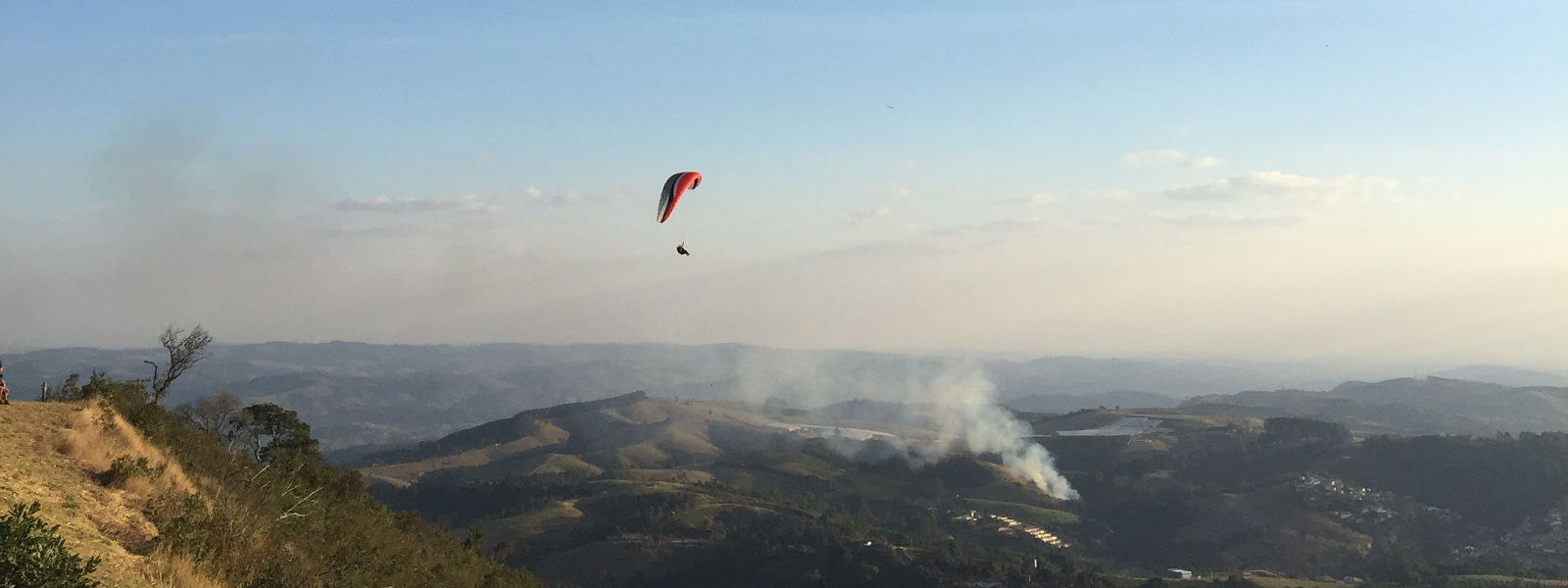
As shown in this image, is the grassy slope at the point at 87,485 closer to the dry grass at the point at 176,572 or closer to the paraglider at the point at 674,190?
the dry grass at the point at 176,572

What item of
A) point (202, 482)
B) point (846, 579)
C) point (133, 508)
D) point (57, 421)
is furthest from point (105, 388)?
point (846, 579)

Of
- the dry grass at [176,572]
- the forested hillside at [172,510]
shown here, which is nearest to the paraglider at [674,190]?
the forested hillside at [172,510]

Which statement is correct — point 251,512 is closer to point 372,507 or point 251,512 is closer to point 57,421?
point 57,421

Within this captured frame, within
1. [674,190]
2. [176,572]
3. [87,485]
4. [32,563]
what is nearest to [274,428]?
[674,190]

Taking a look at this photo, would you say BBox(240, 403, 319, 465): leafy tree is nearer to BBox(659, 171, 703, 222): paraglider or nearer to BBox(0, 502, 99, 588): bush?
BBox(659, 171, 703, 222): paraglider

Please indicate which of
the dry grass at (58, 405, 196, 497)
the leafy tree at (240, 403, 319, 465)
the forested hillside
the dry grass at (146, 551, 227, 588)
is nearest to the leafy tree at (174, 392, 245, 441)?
the leafy tree at (240, 403, 319, 465)
